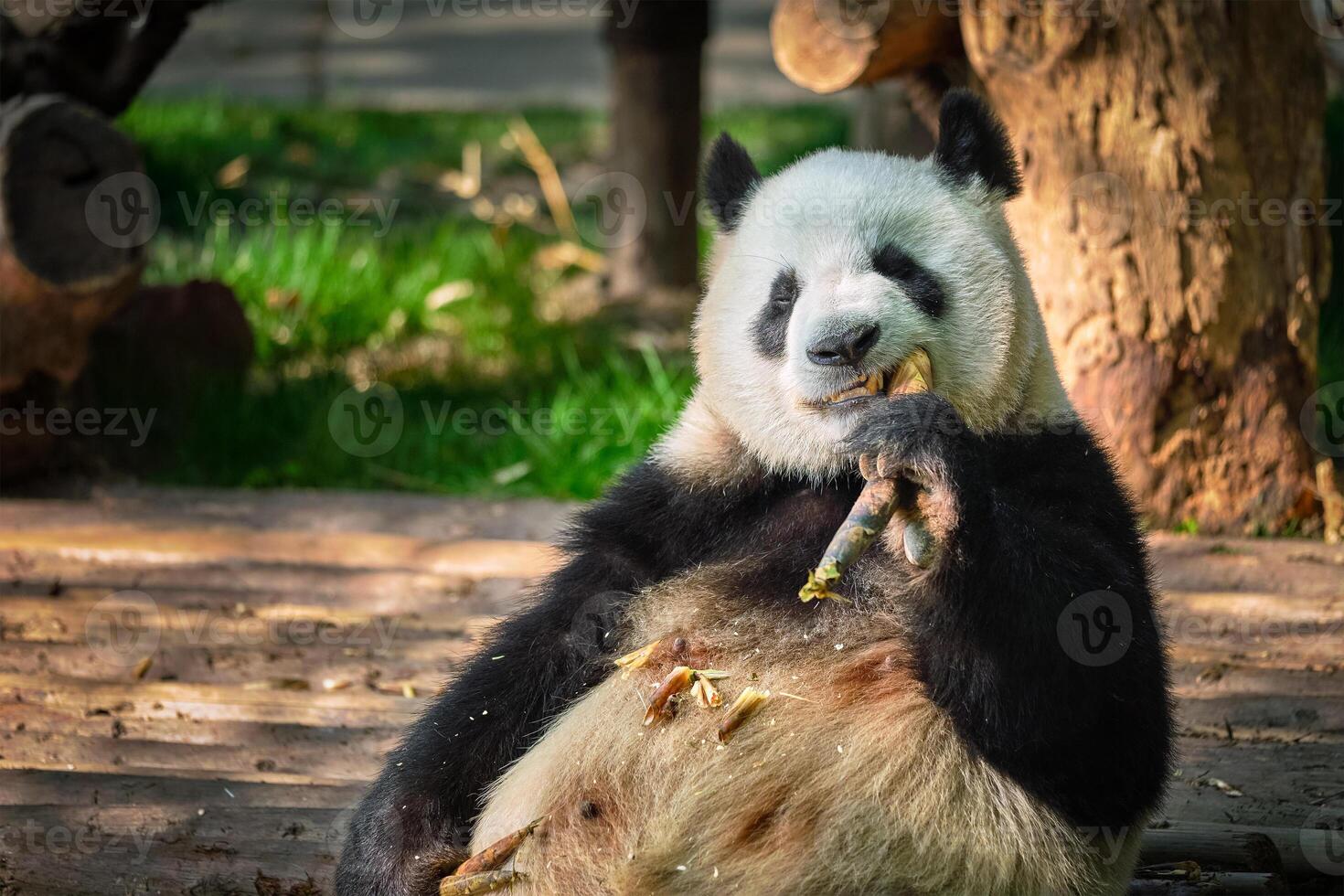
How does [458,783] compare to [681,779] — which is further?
[458,783]

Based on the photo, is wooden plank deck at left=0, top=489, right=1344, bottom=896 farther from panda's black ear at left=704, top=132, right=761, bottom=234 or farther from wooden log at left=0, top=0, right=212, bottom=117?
wooden log at left=0, top=0, right=212, bottom=117

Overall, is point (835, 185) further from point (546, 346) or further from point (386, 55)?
point (386, 55)

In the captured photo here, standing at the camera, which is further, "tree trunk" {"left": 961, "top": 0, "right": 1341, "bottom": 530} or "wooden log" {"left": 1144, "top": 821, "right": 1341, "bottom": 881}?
"tree trunk" {"left": 961, "top": 0, "right": 1341, "bottom": 530}

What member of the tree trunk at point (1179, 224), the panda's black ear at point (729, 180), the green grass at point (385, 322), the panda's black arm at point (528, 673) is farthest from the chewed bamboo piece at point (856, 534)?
the green grass at point (385, 322)

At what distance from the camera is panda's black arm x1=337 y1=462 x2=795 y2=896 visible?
285 centimetres

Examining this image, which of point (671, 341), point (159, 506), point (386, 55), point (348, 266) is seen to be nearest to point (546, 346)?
point (671, 341)

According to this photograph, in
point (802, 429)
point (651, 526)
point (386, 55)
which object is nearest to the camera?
point (802, 429)

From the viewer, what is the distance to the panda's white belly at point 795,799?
96.6 inches

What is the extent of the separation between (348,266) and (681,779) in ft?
19.7

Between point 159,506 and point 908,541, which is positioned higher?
point 908,541

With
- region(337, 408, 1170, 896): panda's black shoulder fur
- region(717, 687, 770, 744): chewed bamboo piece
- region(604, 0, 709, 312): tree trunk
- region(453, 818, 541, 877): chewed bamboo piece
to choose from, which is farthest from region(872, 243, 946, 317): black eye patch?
region(604, 0, 709, 312): tree trunk

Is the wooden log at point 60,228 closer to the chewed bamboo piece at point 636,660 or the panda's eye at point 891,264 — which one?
the chewed bamboo piece at point 636,660

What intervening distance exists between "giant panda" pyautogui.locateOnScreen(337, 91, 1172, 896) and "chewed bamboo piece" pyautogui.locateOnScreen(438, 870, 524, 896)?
23 mm

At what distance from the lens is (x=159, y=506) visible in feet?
17.6
